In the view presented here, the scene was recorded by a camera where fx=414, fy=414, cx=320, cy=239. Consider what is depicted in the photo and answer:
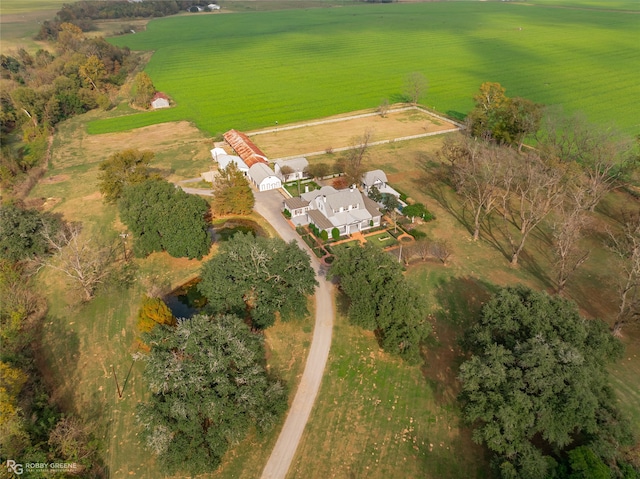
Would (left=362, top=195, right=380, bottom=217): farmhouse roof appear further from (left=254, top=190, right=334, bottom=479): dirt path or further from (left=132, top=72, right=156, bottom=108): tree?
(left=132, top=72, right=156, bottom=108): tree

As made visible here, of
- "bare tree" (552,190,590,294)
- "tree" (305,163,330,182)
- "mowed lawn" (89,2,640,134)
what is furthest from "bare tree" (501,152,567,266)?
"mowed lawn" (89,2,640,134)

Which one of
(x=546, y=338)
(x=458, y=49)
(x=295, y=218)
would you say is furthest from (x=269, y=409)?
(x=458, y=49)

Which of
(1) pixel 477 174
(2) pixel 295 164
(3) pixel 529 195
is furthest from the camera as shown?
(2) pixel 295 164

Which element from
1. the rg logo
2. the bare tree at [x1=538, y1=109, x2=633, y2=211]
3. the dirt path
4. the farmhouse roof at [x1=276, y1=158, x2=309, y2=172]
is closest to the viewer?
the rg logo

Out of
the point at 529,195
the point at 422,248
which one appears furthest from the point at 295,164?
the point at 529,195

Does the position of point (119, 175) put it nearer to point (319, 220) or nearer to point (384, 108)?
point (319, 220)

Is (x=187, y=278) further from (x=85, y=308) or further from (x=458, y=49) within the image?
(x=458, y=49)

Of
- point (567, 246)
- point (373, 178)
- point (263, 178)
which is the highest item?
point (567, 246)

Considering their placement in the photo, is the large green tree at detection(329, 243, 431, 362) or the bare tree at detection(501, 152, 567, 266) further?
the bare tree at detection(501, 152, 567, 266)
